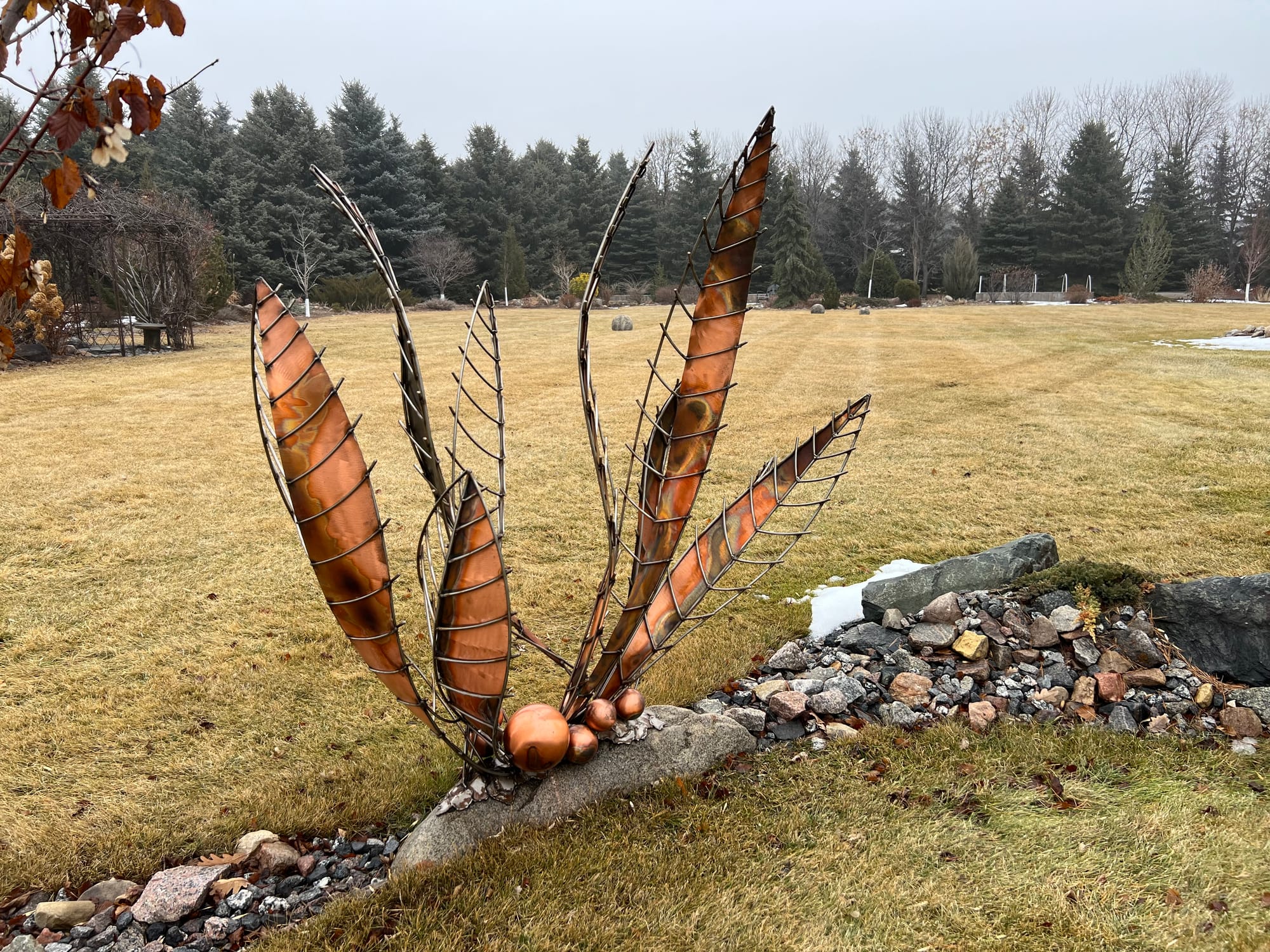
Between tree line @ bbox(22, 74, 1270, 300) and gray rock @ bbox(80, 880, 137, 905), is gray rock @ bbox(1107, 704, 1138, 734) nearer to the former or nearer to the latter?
gray rock @ bbox(80, 880, 137, 905)

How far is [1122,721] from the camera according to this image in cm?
271

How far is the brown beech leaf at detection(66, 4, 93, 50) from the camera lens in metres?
1.28

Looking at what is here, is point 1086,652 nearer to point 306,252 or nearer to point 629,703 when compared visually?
point 629,703

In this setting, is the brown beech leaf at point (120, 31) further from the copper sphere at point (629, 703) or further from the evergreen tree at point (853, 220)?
the evergreen tree at point (853, 220)

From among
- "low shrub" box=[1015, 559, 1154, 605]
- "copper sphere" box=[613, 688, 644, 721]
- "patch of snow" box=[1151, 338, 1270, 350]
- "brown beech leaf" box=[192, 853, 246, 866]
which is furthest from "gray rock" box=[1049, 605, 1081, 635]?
"patch of snow" box=[1151, 338, 1270, 350]

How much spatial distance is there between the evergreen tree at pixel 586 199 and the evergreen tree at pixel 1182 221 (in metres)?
26.1

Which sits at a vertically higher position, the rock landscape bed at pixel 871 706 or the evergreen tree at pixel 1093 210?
the evergreen tree at pixel 1093 210

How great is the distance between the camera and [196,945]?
198cm

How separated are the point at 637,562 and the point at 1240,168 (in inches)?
2046

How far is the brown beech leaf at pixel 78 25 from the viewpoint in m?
1.28

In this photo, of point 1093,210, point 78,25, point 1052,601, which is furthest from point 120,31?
point 1093,210

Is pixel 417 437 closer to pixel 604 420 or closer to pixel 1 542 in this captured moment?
pixel 1 542

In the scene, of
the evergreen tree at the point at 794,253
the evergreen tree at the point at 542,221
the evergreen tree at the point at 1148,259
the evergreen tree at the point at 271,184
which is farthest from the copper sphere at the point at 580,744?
the evergreen tree at the point at 1148,259

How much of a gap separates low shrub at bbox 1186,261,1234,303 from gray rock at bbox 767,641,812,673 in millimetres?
34939
